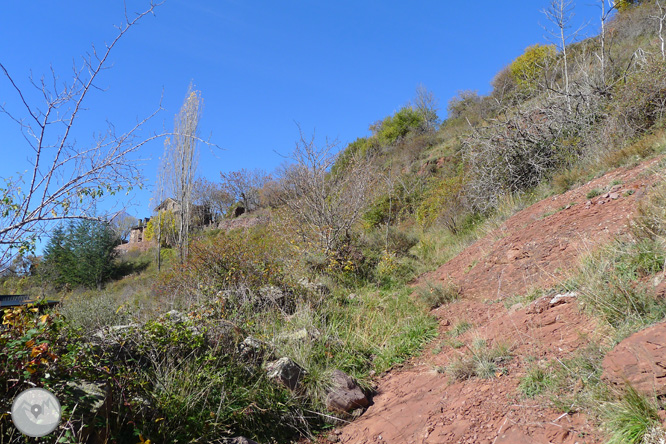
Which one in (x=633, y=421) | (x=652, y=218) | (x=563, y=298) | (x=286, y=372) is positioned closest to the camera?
(x=633, y=421)

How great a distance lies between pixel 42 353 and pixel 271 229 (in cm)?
755

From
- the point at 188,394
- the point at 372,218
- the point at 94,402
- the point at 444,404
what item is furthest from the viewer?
the point at 372,218

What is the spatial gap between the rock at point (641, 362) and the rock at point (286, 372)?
2654 millimetres

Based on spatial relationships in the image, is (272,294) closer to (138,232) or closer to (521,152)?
(521,152)

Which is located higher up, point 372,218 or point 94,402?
point 372,218

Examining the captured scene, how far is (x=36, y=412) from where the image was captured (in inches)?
88.4

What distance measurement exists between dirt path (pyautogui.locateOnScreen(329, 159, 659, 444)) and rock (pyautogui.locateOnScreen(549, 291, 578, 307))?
0.15 feet

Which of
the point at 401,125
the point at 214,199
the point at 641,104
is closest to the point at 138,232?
the point at 214,199

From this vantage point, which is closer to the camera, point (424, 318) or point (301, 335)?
point (301, 335)

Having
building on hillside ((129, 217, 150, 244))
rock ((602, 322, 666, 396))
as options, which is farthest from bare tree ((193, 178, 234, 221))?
rock ((602, 322, 666, 396))

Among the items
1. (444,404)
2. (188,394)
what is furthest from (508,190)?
(188,394)

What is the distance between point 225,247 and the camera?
783cm

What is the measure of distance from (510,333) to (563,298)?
0.57m

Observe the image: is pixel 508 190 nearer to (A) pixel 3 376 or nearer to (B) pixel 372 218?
(B) pixel 372 218
